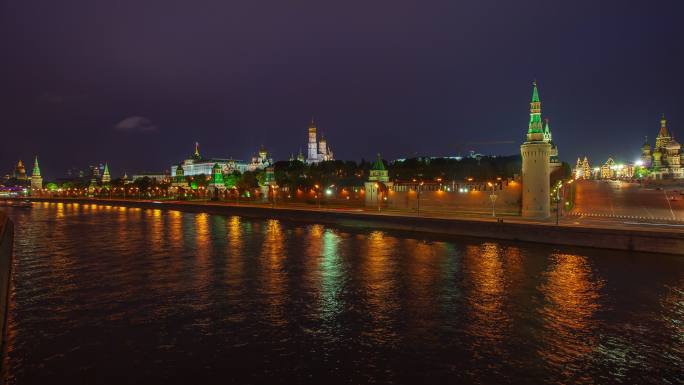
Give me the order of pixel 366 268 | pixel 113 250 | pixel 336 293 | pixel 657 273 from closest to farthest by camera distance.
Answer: pixel 336 293
pixel 657 273
pixel 366 268
pixel 113 250

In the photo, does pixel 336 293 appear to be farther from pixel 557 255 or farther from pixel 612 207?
pixel 612 207

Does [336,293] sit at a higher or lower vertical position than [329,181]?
lower

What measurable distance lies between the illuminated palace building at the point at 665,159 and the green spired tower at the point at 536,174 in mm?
87053

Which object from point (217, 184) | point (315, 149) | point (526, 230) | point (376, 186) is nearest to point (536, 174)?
point (526, 230)

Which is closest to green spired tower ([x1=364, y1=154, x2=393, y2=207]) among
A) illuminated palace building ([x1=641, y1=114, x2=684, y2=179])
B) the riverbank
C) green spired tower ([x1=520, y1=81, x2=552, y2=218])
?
the riverbank

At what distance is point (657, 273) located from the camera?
70.7 ft

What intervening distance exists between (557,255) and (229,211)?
4487 centimetres

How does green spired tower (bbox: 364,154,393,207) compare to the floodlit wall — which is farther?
green spired tower (bbox: 364,154,393,207)

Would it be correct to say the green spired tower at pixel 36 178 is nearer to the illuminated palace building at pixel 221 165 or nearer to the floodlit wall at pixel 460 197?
the illuminated palace building at pixel 221 165

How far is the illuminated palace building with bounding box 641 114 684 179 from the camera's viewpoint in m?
113

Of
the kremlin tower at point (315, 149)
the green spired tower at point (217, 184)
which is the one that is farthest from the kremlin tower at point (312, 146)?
the green spired tower at point (217, 184)

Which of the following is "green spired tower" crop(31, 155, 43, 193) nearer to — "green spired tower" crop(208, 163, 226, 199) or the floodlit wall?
"green spired tower" crop(208, 163, 226, 199)

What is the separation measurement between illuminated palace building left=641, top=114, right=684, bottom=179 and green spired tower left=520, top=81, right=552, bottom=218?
87053 millimetres

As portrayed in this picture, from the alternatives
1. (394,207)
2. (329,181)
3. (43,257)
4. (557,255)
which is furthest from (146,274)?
(329,181)
